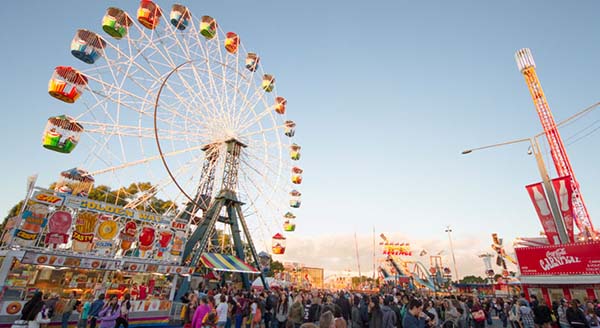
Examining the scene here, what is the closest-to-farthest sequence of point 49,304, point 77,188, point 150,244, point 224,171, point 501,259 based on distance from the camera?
point 49,304
point 150,244
point 77,188
point 224,171
point 501,259

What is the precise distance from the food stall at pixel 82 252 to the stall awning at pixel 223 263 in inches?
242

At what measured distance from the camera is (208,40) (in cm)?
2327

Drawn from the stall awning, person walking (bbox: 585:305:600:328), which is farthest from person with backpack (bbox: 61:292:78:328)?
person walking (bbox: 585:305:600:328)

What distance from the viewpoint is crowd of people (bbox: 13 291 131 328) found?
7887 mm

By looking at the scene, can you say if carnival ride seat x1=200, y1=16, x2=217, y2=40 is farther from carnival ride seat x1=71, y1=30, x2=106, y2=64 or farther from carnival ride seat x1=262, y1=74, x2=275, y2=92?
carnival ride seat x1=71, y1=30, x2=106, y2=64

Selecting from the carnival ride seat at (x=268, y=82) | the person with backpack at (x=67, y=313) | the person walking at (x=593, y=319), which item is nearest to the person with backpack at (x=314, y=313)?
the person walking at (x=593, y=319)

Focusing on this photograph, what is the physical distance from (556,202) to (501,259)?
103ft

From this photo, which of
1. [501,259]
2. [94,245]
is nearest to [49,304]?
[94,245]

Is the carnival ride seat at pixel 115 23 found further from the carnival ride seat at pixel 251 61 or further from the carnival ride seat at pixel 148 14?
the carnival ride seat at pixel 251 61

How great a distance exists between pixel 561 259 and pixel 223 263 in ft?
77.2

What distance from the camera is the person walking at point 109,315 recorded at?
9.51 m

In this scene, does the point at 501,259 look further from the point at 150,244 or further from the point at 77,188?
the point at 77,188

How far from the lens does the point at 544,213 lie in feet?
69.3

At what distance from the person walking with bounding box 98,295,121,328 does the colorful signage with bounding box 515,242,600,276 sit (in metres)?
24.6
